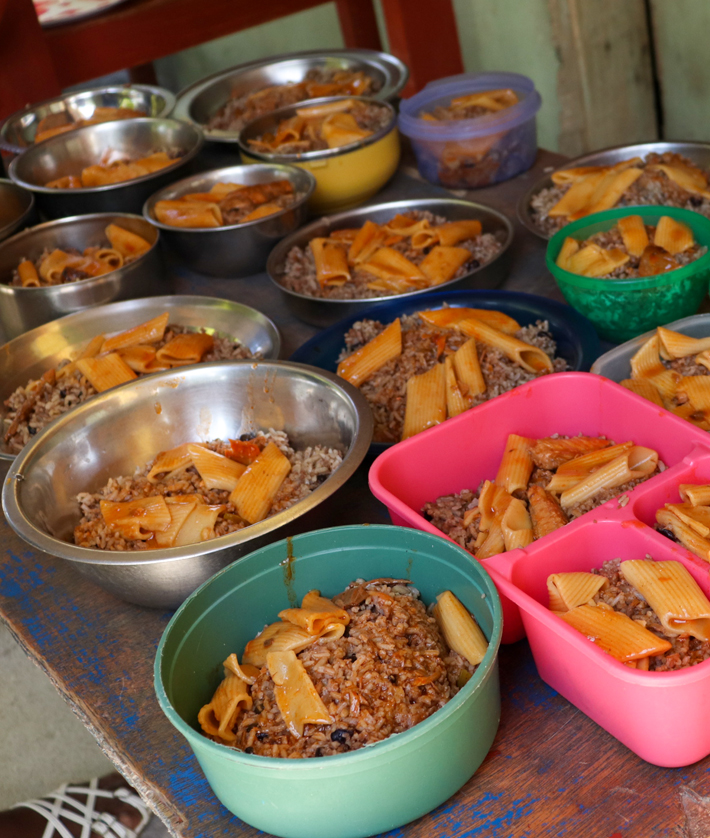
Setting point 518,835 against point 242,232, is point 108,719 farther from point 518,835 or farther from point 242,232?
point 242,232

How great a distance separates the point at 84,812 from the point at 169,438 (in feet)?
2.73

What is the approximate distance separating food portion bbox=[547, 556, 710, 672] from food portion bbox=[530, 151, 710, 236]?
1.20 metres

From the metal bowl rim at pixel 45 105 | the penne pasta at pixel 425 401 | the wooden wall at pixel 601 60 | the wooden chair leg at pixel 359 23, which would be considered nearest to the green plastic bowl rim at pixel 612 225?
the penne pasta at pixel 425 401

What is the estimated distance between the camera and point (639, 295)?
1694 millimetres

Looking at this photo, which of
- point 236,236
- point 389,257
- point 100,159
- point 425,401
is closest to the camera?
point 425,401

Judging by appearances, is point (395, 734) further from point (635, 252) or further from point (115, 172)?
point (115, 172)

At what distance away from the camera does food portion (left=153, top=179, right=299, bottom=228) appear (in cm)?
237

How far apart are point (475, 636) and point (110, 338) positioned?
1259 millimetres

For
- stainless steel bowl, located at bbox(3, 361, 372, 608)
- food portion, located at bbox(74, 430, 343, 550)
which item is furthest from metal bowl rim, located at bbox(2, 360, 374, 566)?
food portion, located at bbox(74, 430, 343, 550)

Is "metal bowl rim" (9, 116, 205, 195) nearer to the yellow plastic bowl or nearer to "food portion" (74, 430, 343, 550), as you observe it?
the yellow plastic bowl

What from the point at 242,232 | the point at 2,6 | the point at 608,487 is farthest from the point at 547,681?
the point at 2,6

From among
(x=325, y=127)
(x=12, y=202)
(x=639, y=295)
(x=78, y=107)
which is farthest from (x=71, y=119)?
(x=639, y=295)

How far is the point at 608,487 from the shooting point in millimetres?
1282

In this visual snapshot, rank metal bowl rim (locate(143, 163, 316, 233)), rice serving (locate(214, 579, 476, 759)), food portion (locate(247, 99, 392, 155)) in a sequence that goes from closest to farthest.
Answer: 1. rice serving (locate(214, 579, 476, 759))
2. metal bowl rim (locate(143, 163, 316, 233))
3. food portion (locate(247, 99, 392, 155))
